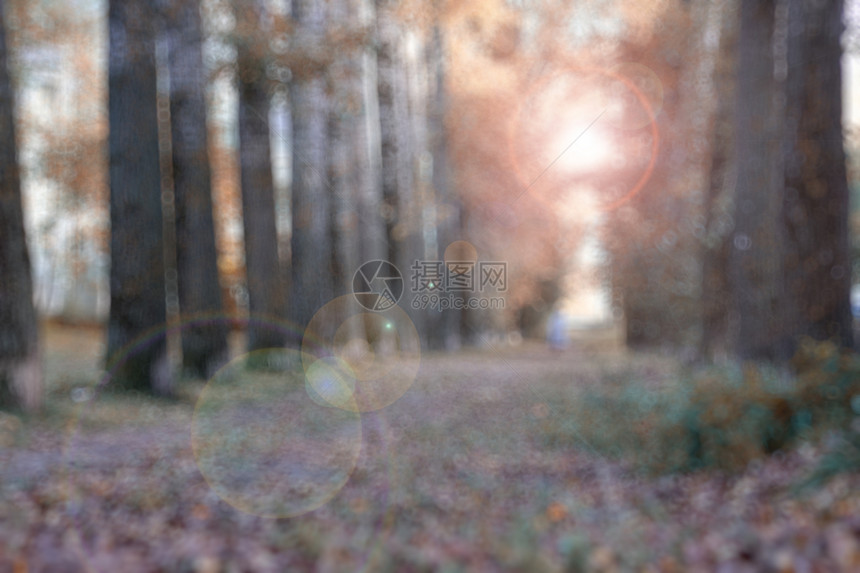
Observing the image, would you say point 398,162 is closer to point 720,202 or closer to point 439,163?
point 439,163

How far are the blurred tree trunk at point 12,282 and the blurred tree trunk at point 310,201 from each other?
5415 millimetres

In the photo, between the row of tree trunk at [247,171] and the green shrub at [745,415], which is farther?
the row of tree trunk at [247,171]

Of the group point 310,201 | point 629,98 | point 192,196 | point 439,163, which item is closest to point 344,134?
point 310,201

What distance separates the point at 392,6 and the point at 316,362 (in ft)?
22.5

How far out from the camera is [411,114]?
65.7 ft

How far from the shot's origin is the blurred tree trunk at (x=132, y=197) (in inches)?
347

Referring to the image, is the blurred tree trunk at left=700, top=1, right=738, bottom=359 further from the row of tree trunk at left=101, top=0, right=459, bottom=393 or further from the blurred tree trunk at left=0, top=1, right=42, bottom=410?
the blurred tree trunk at left=0, top=1, right=42, bottom=410

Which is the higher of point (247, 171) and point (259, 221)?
point (247, 171)

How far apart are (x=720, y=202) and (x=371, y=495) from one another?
32.3ft

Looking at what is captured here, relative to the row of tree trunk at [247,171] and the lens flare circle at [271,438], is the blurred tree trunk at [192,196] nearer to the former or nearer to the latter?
→ the row of tree trunk at [247,171]

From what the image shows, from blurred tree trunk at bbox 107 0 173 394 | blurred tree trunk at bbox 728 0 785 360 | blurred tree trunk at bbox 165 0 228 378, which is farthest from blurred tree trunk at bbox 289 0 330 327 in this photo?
blurred tree trunk at bbox 728 0 785 360

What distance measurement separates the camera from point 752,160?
9312mm

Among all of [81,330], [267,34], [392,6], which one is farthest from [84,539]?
[81,330]

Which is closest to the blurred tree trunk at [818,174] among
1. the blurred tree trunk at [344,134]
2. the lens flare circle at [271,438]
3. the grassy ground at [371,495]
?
the grassy ground at [371,495]
